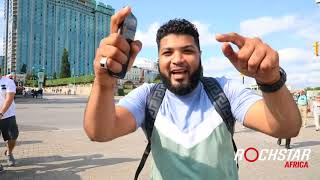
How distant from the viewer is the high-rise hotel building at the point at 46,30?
446 feet

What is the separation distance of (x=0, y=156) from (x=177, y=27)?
24.0 ft

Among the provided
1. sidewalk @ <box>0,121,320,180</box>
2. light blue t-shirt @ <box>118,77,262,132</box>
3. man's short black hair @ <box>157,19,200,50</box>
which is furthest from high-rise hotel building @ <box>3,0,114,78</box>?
light blue t-shirt @ <box>118,77,262,132</box>

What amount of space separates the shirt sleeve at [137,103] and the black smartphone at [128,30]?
636mm

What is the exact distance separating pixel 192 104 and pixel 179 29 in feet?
1.49

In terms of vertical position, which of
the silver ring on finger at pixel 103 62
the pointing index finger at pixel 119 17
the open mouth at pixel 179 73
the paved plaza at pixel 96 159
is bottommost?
the paved plaza at pixel 96 159

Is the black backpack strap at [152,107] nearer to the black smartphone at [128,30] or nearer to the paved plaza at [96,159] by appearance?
the black smartphone at [128,30]

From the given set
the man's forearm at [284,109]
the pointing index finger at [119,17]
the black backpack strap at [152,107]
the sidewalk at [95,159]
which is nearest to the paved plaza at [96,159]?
the sidewalk at [95,159]

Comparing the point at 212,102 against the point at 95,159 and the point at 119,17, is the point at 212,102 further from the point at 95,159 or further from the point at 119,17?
the point at 95,159

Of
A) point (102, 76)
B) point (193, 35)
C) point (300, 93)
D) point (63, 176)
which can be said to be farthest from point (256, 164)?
point (300, 93)

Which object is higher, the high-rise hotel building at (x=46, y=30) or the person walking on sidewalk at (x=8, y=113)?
the high-rise hotel building at (x=46, y=30)

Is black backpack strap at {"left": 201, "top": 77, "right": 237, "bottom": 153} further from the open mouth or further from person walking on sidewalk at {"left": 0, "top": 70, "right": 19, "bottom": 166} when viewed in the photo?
person walking on sidewalk at {"left": 0, "top": 70, "right": 19, "bottom": 166}

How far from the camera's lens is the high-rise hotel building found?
446ft

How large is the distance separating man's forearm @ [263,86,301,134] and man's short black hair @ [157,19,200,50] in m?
0.65

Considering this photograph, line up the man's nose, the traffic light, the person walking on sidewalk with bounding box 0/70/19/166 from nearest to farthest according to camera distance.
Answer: the man's nose → the person walking on sidewalk with bounding box 0/70/19/166 → the traffic light
